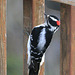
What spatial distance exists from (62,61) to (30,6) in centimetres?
56

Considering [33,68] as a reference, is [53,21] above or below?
above

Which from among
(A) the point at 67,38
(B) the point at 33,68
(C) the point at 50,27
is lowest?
(B) the point at 33,68

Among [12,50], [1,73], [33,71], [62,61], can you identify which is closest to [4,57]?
[1,73]

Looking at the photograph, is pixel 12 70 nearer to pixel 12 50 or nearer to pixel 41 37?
pixel 12 50

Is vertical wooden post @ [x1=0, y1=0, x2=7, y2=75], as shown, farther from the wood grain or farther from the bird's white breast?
the wood grain

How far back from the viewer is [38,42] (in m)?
1.66

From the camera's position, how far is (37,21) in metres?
1.70

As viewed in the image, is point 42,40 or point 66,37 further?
point 66,37

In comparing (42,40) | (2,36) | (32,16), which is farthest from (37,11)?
(2,36)

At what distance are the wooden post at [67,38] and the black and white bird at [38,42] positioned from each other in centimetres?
38

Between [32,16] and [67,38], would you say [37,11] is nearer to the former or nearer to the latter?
[32,16]

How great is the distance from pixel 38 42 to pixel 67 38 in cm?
45

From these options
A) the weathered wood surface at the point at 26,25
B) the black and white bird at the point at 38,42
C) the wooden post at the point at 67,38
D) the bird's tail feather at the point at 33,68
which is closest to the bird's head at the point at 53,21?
the black and white bird at the point at 38,42

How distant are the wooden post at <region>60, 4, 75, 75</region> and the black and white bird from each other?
14.9 inches
